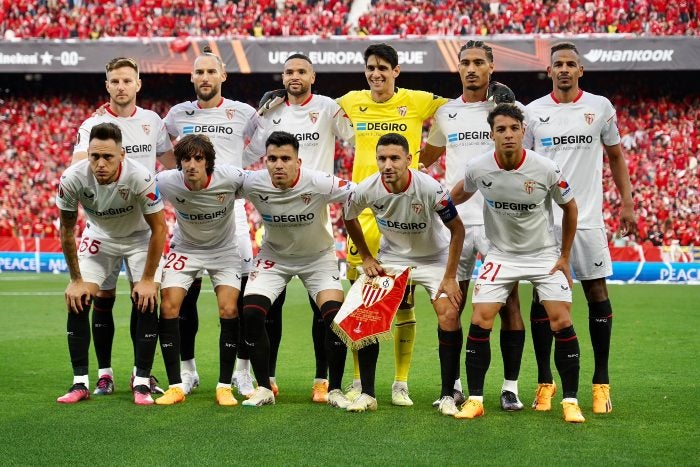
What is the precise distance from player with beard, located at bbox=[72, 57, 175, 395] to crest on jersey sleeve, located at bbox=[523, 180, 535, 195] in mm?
2959

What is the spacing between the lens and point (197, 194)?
7207mm

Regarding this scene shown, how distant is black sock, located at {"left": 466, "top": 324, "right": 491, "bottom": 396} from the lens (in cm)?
654

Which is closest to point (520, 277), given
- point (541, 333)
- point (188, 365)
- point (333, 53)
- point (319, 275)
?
point (541, 333)

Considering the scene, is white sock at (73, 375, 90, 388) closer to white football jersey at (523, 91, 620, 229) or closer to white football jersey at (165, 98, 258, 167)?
white football jersey at (165, 98, 258, 167)

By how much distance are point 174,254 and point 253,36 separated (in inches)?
873

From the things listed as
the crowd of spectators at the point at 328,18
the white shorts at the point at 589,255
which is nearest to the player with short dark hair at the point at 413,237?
the white shorts at the point at 589,255

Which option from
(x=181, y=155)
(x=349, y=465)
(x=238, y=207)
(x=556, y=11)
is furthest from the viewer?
(x=556, y=11)

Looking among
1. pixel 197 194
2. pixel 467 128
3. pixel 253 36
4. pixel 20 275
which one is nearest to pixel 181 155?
pixel 197 194

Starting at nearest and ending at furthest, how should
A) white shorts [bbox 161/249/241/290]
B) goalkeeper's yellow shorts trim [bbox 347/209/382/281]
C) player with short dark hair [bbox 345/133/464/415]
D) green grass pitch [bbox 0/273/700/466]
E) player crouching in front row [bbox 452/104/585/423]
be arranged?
green grass pitch [bbox 0/273/700/466] → player crouching in front row [bbox 452/104/585/423] → player with short dark hair [bbox 345/133/464/415] → white shorts [bbox 161/249/241/290] → goalkeeper's yellow shorts trim [bbox 347/209/382/281]

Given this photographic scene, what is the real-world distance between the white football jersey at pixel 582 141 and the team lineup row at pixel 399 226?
0.03ft

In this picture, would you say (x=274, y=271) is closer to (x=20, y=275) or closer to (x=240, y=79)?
(x=20, y=275)

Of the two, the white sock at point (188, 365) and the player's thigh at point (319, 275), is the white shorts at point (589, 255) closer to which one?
the player's thigh at point (319, 275)

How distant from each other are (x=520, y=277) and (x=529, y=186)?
620 millimetres

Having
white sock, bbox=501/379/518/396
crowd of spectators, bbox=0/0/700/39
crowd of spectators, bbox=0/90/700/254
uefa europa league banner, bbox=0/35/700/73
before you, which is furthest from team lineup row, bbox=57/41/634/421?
crowd of spectators, bbox=0/0/700/39
